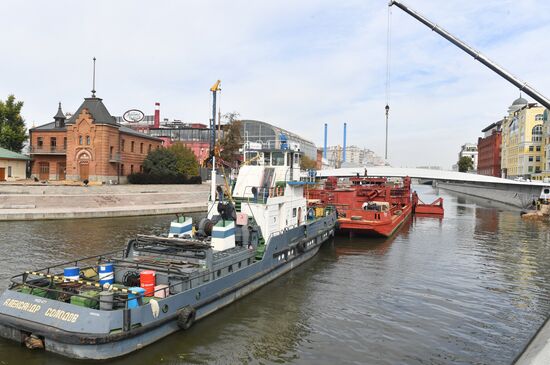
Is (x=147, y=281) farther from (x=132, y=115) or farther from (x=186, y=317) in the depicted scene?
(x=132, y=115)

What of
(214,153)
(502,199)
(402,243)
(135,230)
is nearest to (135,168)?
(135,230)

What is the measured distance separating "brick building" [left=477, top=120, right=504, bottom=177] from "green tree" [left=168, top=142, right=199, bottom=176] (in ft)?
318

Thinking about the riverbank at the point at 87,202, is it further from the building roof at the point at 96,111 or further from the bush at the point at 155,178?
the building roof at the point at 96,111

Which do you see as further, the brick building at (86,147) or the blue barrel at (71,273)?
the brick building at (86,147)

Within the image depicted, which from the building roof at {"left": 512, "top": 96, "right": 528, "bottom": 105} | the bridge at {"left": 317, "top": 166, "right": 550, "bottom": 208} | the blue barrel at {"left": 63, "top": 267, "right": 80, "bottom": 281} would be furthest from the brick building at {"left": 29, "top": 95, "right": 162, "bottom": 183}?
the building roof at {"left": 512, "top": 96, "right": 528, "bottom": 105}

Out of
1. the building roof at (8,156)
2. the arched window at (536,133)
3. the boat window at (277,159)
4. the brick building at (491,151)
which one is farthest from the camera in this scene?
the brick building at (491,151)

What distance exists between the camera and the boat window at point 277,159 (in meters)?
20.4

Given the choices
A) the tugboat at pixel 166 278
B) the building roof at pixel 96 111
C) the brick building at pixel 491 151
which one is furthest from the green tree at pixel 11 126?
the brick building at pixel 491 151

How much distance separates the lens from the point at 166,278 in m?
11.8

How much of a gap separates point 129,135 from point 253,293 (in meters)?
44.9

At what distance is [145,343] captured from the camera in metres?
10.3

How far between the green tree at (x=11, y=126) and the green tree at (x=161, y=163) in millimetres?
18564

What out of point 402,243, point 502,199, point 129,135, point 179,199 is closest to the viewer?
point 402,243

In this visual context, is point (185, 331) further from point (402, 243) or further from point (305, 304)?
point (402, 243)
